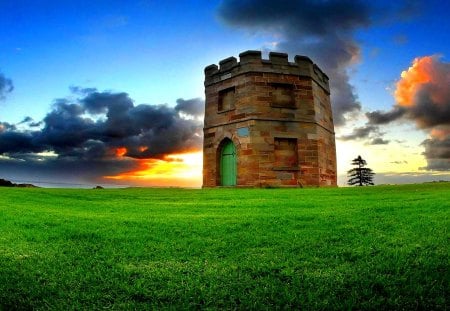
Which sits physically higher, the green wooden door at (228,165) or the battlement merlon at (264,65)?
the battlement merlon at (264,65)

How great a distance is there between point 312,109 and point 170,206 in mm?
13526

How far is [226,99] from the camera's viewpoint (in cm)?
2297

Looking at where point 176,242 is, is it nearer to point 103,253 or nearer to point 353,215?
point 103,253

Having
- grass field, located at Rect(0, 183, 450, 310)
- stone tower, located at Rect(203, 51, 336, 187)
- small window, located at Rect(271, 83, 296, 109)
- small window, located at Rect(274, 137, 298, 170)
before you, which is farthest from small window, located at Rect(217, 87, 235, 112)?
grass field, located at Rect(0, 183, 450, 310)

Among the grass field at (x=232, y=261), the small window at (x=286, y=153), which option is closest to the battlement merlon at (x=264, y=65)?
the small window at (x=286, y=153)

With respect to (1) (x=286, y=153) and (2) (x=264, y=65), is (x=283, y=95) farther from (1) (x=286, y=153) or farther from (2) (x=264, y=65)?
(1) (x=286, y=153)

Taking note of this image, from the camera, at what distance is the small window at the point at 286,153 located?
2083cm

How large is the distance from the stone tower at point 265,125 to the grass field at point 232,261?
486 inches

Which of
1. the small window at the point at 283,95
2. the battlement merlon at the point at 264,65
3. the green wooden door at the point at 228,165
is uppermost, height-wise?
the battlement merlon at the point at 264,65

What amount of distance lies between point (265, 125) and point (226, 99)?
3608 millimetres

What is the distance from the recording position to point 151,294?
13.0 ft

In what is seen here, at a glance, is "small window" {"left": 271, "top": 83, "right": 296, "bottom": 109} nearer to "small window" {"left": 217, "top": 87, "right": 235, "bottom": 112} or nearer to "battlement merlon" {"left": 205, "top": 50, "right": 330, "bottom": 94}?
"battlement merlon" {"left": 205, "top": 50, "right": 330, "bottom": 94}

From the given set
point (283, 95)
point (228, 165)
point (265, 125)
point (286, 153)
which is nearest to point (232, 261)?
point (265, 125)

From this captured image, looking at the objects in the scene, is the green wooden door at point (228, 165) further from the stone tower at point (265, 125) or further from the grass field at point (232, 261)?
the grass field at point (232, 261)
